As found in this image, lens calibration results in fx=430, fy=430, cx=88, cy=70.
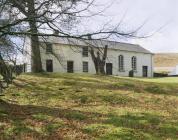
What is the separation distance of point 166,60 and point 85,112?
3521 inches

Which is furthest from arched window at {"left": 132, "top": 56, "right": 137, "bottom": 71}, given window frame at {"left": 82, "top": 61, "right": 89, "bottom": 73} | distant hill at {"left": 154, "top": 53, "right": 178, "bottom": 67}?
distant hill at {"left": 154, "top": 53, "right": 178, "bottom": 67}

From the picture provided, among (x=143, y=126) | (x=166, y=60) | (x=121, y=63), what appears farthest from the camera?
(x=166, y=60)

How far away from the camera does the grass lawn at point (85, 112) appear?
13.8m

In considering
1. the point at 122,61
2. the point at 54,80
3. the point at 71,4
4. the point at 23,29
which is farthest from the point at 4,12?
the point at 122,61

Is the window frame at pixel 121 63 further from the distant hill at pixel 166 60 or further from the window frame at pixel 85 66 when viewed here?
the distant hill at pixel 166 60

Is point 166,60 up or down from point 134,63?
up

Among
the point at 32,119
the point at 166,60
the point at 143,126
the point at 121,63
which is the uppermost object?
the point at 166,60

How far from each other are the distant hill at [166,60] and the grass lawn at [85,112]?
77.0m

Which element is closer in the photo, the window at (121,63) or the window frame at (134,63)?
the window at (121,63)

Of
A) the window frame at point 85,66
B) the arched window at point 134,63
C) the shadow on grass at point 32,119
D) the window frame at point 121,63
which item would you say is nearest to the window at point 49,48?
the shadow on grass at point 32,119

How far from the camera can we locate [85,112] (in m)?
17.0

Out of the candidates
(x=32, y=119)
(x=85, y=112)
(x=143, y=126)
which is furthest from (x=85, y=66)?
(x=143, y=126)

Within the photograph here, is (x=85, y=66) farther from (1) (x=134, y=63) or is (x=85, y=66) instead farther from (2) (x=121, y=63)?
(1) (x=134, y=63)

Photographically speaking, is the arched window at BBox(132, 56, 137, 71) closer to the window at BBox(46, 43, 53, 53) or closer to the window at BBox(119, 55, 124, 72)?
the window at BBox(119, 55, 124, 72)
